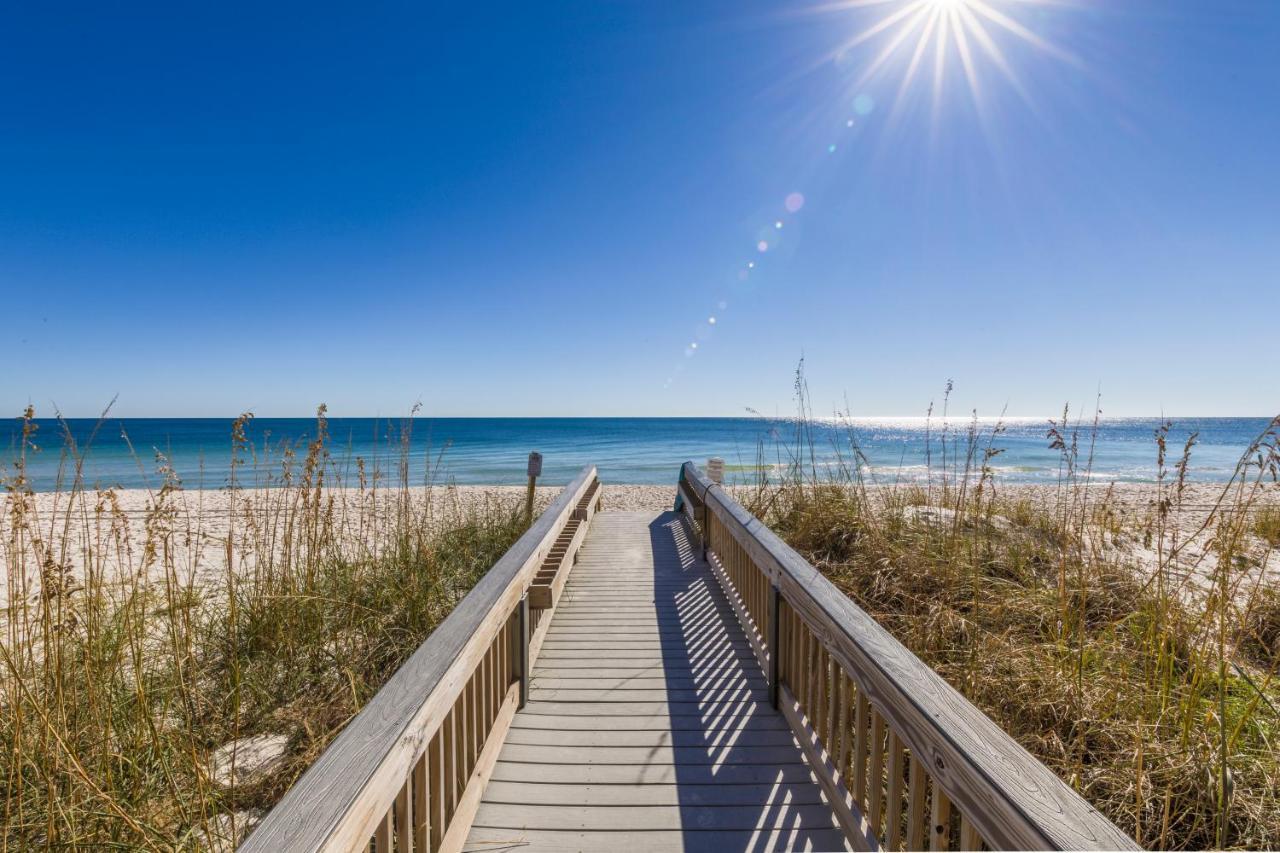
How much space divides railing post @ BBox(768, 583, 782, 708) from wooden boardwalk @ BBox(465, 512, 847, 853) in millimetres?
89

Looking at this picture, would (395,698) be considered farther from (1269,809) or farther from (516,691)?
(1269,809)

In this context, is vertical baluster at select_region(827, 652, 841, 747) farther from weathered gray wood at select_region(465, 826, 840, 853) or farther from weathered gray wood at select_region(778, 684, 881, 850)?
weathered gray wood at select_region(465, 826, 840, 853)

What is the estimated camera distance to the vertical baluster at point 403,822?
144 cm

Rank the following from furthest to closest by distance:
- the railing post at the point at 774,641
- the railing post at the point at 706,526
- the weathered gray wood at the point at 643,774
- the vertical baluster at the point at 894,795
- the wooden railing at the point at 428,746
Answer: the railing post at the point at 706,526 → the railing post at the point at 774,641 → the weathered gray wood at the point at 643,774 → the vertical baluster at the point at 894,795 → the wooden railing at the point at 428,746

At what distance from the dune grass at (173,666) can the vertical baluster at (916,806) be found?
6.61ft

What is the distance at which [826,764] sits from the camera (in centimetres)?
213

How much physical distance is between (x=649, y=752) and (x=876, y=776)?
3.37 ft

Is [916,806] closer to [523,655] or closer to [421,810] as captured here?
[421,810]

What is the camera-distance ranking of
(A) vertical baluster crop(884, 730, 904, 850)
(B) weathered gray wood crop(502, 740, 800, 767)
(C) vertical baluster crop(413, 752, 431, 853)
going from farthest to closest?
1. (B) weathered gray wood crop(502, 740, 800, 767)
2. (C) vertical baluster crop(413, 752, 431, 853)
3. (A) vertical baluster crop(884, 730, 904, 850)

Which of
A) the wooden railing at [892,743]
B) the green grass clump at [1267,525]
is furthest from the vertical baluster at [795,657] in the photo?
the green grass clump at [1267,525]

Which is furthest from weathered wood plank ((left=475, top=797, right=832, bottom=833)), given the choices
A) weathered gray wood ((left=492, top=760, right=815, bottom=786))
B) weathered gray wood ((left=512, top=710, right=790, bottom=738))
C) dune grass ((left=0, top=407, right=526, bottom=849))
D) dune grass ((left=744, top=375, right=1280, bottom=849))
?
dune grass ((left=744, top=375, right=1280, bottom=849))

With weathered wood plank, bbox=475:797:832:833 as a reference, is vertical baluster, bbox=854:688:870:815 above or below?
above

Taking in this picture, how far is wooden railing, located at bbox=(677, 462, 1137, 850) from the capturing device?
1.08 m

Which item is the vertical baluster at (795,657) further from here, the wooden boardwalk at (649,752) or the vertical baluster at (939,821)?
the vertical baluster at (939,821)
